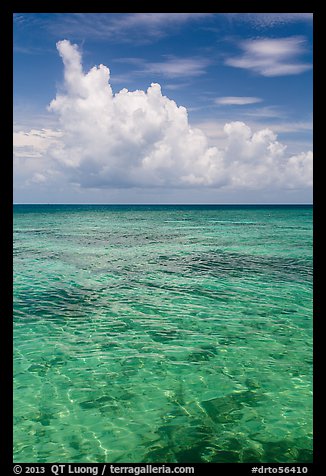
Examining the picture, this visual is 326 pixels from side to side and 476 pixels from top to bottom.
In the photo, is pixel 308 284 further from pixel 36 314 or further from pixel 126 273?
pixel 36 314

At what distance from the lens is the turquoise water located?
6.20 m

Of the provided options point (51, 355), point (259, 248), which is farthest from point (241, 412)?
point (259, 248)

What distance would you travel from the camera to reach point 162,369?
8914 mm

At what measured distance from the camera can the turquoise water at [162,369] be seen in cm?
620
